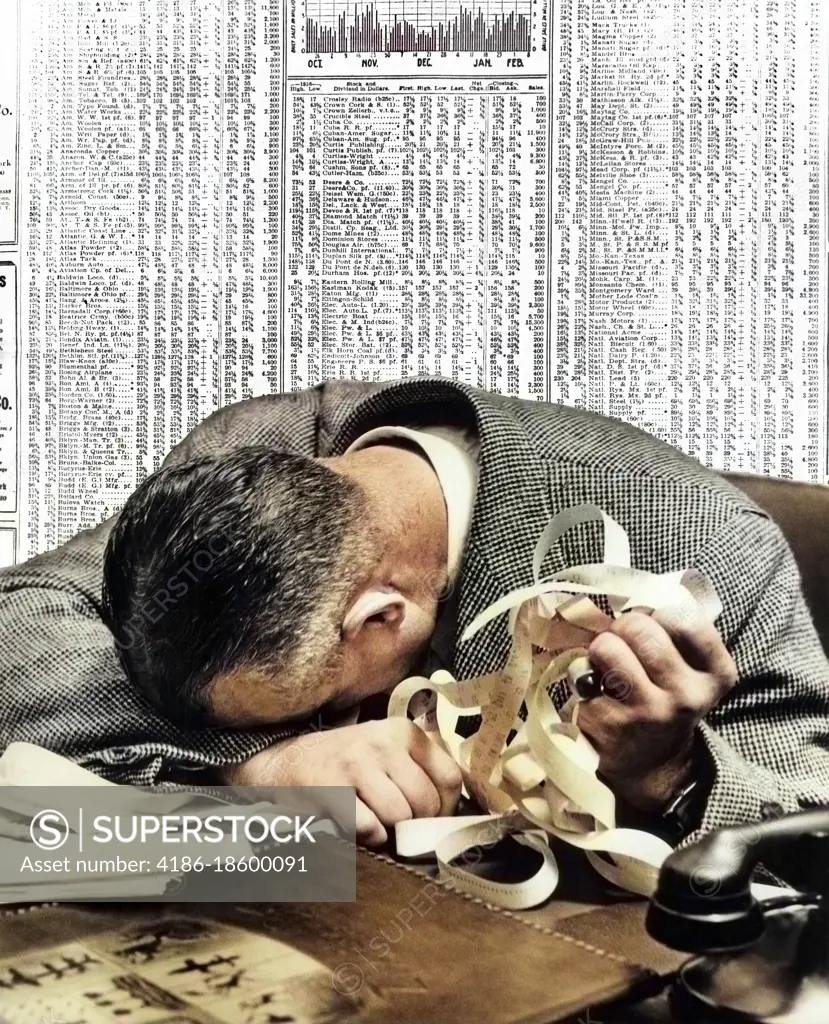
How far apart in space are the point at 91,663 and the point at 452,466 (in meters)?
0.24

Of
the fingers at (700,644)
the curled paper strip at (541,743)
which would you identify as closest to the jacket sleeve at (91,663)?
the curled paper strip at (541,743)

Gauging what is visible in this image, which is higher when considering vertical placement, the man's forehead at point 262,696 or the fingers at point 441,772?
the man's forehead at point 262,696

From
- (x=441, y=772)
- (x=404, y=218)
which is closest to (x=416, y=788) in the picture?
(x=441, y=772)

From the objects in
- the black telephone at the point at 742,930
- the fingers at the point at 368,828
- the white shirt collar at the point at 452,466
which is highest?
the white shirt collar at the point at 452,466

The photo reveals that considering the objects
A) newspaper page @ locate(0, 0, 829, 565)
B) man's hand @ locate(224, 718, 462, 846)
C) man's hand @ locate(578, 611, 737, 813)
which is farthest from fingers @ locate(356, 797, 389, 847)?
newspaper page @ locate(0, 0, 829, 565)

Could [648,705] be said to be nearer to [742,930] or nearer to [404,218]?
[742,930]

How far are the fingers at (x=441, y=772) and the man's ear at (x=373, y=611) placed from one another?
0.07 metres

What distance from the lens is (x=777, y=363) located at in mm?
537

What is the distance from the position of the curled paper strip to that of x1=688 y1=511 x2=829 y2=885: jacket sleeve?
0.06ft

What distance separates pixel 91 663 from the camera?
0.52 m

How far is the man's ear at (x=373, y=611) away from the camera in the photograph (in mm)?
499

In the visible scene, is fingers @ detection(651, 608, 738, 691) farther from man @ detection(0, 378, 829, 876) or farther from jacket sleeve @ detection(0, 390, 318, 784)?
jacket sleeve @ detection(0, 390, 318, 784)

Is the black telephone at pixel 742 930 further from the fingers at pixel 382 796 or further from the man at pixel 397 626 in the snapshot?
the fingers at pixel 382 796

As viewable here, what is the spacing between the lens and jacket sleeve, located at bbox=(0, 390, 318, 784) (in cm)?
51
